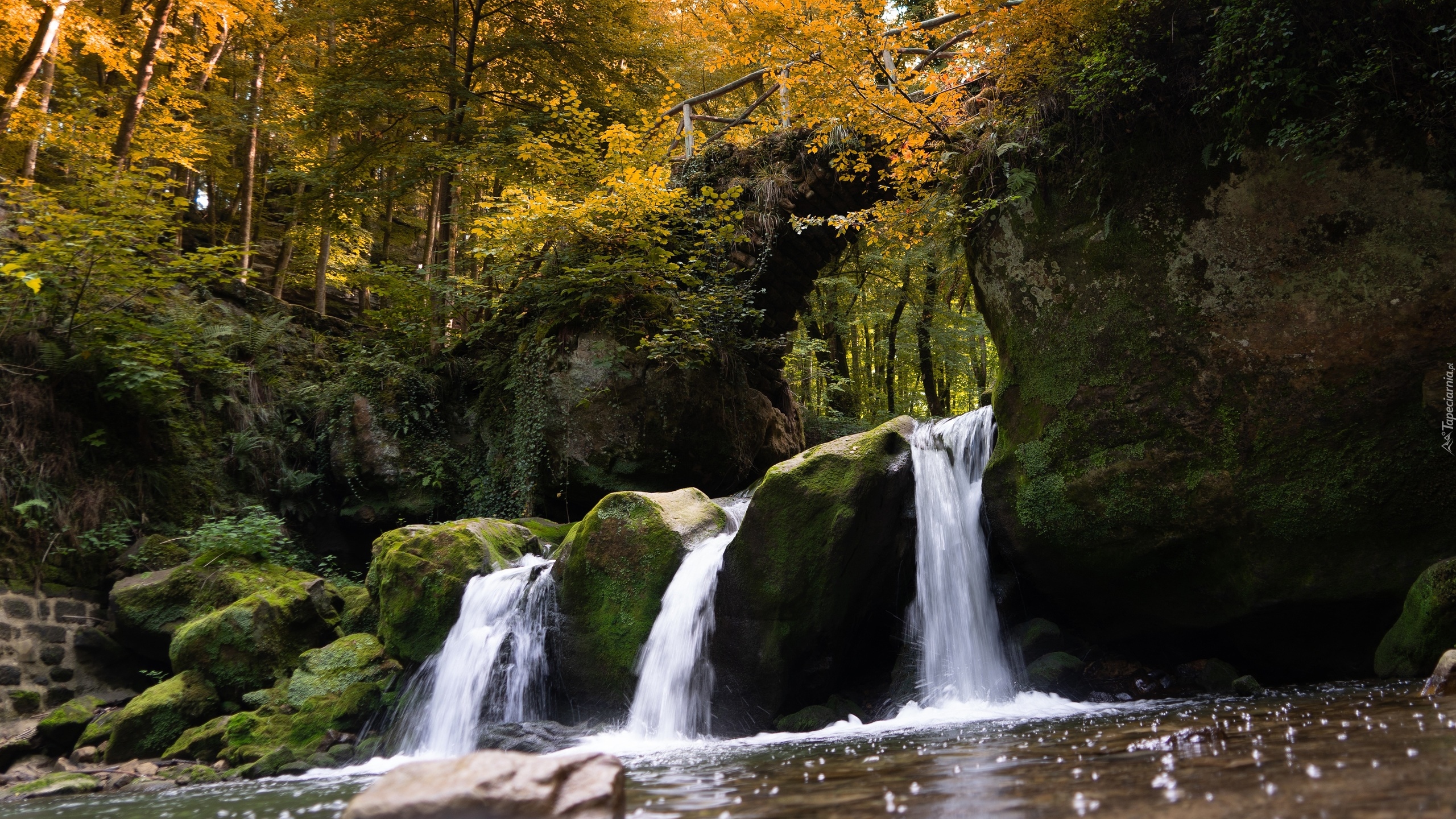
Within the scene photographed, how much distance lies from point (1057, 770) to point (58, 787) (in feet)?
24.5

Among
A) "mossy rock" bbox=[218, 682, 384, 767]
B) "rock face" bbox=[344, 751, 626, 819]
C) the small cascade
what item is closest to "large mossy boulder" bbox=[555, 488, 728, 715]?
the small cascade

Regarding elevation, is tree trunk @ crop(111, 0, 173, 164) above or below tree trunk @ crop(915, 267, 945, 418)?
above

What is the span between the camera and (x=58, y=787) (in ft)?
20.1

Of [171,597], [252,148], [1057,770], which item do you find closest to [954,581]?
[1057,770]

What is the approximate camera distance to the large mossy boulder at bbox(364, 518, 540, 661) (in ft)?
26.6

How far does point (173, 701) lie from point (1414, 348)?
1162 cm

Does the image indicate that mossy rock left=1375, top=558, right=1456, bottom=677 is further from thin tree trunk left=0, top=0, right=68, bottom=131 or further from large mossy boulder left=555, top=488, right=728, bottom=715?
thin tree trunk left=0, top=0, right=68, bottom=131

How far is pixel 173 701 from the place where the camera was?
767cm

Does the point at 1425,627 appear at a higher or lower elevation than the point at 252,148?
lower

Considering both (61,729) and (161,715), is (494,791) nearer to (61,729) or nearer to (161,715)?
(161,715)

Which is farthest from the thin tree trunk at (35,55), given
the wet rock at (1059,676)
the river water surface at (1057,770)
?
the wet rock at (1059,676)

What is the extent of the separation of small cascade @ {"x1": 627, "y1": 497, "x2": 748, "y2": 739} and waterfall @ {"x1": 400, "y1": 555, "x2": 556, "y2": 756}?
1216 millimetres

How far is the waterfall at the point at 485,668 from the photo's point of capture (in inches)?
285

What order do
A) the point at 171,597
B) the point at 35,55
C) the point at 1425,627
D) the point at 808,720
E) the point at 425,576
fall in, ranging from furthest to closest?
the point at 35,55, the point at 171,597, the point at 425,576, the point at 808,720, the point at 1425,627
